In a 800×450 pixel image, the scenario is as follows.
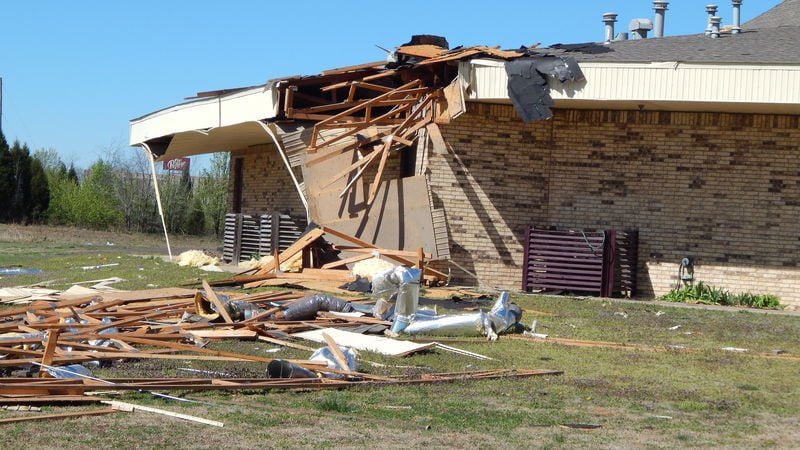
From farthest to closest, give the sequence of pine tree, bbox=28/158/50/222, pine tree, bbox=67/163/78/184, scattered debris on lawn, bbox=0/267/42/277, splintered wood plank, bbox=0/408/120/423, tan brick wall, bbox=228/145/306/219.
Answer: pine tree, bbox=67/163/78/184, pine tree, bbox=28/158/50/222, tan brick wall, bbox=228/145/306/219, scattered debris on lawn, bbox=0/267/42/277, splintered wood plank, bbox=0/408/120/423

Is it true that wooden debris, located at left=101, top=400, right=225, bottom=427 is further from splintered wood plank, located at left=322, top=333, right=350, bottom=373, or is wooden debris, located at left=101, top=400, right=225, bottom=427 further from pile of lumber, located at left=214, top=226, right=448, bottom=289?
pile of lumber, located at left=214, top=226, right=448, bottom=289

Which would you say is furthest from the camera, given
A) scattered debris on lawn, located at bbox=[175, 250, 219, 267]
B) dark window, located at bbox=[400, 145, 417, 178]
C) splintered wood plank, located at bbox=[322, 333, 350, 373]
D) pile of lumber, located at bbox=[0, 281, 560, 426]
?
scattered debris on lawn, located at bbox=[175, 250, 219, 267]

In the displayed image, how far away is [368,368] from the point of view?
32.3ft

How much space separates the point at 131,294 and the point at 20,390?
7486 mm

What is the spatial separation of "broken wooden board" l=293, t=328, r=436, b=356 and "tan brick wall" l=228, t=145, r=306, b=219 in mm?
12026

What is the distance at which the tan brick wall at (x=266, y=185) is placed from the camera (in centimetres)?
2531

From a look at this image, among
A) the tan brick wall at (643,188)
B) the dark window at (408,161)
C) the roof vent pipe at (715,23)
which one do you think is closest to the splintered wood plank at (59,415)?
the tan brick wall at (643,188)

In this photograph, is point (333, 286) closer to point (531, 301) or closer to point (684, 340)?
point (531, 301)

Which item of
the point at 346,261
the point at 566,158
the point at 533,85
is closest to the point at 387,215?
the point at 346,261

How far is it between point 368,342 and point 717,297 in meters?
9.17

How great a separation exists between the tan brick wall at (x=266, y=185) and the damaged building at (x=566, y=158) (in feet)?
13.7

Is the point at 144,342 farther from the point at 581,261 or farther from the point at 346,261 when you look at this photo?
the point at 581,261

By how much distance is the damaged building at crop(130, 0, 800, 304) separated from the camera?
58.3 ft

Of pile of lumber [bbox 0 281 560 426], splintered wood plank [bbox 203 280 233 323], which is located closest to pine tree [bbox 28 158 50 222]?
pile of lumber [bbox 0 281 560 426]
